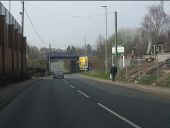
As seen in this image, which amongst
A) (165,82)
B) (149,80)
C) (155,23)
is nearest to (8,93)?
(165,82)

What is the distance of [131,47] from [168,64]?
72379 millimetres

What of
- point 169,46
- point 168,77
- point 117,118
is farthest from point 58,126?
point 169,46

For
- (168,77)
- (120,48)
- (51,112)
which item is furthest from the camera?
(120,48)

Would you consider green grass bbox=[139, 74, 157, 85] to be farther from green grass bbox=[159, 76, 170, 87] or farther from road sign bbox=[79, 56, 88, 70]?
road sign bbox=[79, 56, 88, 70]

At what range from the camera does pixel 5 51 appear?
4759 centimetres

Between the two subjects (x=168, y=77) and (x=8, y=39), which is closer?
(x=168, y=77)

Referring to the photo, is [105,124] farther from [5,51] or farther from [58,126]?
[5,51]

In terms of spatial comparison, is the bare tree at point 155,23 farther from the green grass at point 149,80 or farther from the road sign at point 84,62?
the green grass at point 149,80

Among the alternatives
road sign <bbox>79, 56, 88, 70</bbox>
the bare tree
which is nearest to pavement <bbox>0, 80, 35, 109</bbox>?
the bare tree

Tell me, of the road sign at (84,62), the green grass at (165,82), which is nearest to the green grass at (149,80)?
the green grass at (165,82)

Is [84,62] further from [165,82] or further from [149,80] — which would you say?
[165,82]

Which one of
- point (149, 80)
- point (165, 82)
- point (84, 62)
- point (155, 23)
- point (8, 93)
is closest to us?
point (8, 93)

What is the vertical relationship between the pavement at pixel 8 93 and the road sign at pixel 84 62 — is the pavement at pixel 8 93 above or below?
below

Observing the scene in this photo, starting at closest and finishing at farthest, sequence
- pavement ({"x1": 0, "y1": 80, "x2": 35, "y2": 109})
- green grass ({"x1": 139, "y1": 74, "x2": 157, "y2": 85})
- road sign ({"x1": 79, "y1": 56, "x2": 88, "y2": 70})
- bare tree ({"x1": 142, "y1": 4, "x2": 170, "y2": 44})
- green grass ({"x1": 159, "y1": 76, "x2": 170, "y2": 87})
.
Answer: pavement ({"x1": 0, "y1": 80, "x2": 35, "y2": 109}) → green grass ({"x1": 159, "y1": 76, "x2": 170, "y2": 87}) → green grass ({"x1": 139, "y1": 74, "x2": 157, "y2": 85}) → bare tree ({"x1": 142, "y1": 4, "x2": 170, "y2": 44}) → road sign ({"x1": 79, "y1": 56, "x2": 88, "y2": 70})
